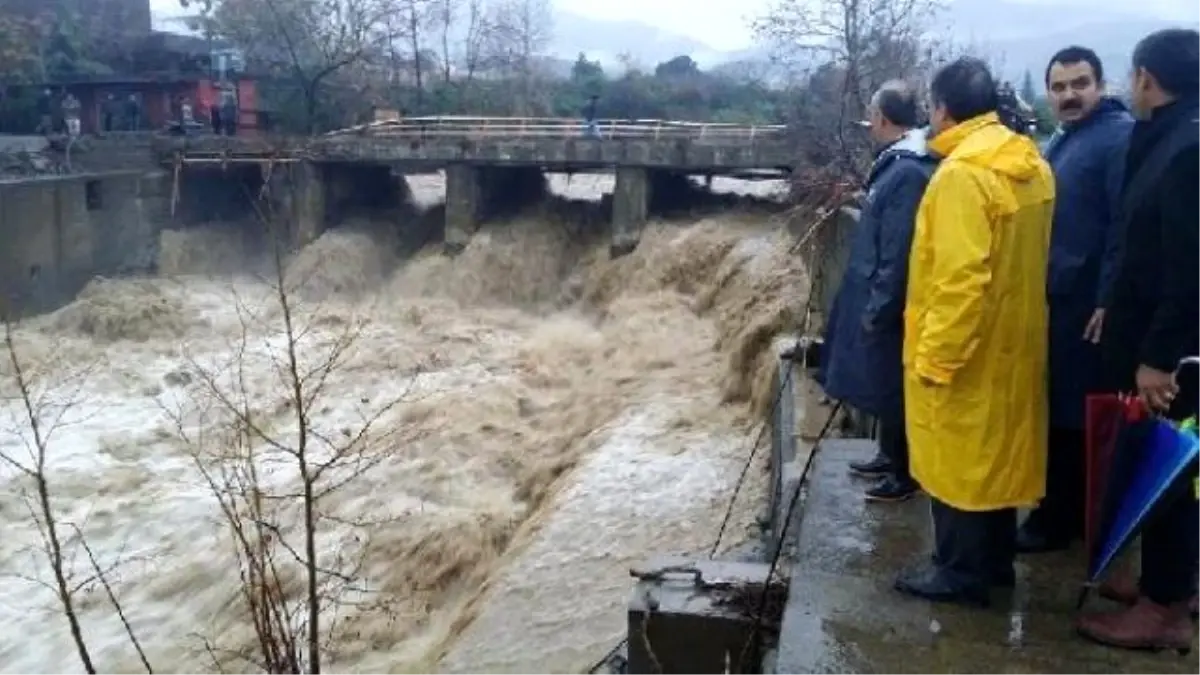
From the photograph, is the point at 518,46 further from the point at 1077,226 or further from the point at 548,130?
the point at 1077,226

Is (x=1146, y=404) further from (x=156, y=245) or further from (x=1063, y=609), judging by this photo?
(x=156, y=245)

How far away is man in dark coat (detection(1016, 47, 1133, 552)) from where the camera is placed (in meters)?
4.29

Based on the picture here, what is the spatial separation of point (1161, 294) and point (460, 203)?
59.6 ft

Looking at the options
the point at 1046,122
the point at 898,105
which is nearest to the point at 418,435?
the point at 1046,122

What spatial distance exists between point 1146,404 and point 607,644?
3.60 metres

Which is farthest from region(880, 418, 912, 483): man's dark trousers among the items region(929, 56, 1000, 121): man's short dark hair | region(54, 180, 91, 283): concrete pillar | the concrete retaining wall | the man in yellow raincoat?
region(54, 180, 91, 283): concrete pillar

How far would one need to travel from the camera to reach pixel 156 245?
2167cm

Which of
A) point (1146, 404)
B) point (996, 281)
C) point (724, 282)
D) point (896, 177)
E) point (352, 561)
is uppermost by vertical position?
point (896, 177)

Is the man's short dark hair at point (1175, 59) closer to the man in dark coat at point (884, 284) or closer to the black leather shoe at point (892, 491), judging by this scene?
the man in dark coat at point (884, 284)

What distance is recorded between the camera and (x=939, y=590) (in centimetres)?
414

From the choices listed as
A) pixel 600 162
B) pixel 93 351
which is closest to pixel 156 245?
pixel 93 351

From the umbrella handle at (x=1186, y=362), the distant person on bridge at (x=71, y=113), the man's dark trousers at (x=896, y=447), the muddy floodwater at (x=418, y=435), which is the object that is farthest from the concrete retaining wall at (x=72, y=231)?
the umbrella handle at (x=1186, y=362)

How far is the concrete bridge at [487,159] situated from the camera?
19.9 m

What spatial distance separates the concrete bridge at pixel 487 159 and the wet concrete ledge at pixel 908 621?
15.1 meters
